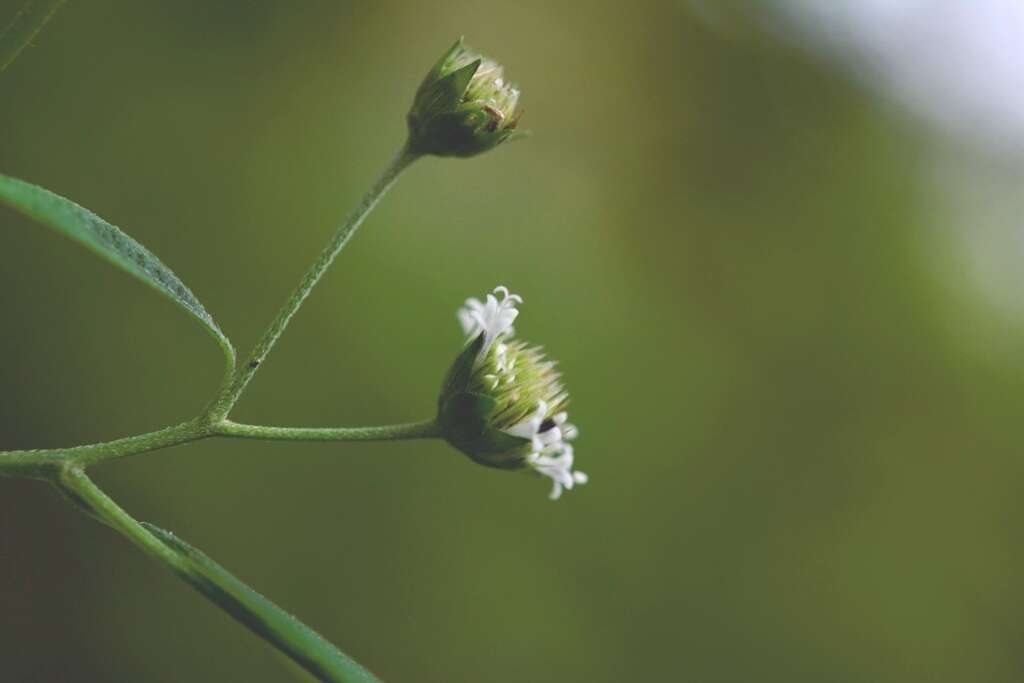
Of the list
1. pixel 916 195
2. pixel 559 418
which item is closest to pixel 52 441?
pixel 559 418

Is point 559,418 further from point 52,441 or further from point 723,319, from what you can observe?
point 723,319

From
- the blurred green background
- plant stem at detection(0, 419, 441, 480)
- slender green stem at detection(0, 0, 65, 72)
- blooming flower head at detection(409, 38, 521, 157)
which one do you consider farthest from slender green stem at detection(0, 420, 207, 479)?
the blurred green background

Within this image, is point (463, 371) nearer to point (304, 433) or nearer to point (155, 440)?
point (304, 433)

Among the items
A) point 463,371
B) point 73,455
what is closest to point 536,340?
point 463,371

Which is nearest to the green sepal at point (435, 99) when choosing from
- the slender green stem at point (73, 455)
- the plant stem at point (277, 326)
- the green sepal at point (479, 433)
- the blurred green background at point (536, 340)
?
the plant stem at point (277, 326)

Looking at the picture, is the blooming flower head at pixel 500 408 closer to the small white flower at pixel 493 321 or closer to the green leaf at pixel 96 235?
the small white flower at pixel 493 321

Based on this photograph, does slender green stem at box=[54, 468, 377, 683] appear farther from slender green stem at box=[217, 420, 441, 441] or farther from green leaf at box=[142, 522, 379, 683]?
slender green stem at box=[217, 420, 441, 441]
